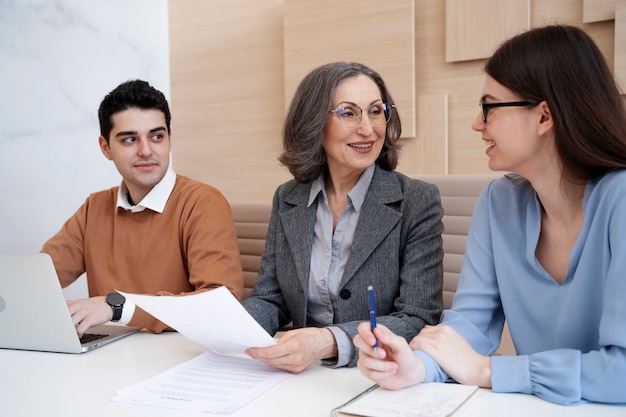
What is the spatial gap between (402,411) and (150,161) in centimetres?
148

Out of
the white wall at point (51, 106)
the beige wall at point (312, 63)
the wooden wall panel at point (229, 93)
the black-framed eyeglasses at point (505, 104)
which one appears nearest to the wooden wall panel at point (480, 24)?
the beige wall at point (312, 63)

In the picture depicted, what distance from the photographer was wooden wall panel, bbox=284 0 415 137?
3.26m

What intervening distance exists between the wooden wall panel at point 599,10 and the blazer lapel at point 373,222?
1.46 metres

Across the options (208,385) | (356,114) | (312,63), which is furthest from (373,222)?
(312,63)

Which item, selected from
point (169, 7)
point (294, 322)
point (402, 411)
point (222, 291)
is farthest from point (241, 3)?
point (402, 411)

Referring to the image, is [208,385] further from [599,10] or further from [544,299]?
[599,10]

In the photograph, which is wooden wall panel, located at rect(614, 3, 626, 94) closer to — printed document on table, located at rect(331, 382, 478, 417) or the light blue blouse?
the light blue blouse

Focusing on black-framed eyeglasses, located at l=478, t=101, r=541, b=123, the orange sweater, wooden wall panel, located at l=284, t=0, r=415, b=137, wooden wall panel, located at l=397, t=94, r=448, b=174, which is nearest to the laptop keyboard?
the orange sweater

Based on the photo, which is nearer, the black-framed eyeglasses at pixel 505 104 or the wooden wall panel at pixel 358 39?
the black-framed eyeglasses at pixel 505 104

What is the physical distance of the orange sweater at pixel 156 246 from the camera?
2.03 meters

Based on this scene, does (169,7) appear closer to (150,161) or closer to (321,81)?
(150,161)

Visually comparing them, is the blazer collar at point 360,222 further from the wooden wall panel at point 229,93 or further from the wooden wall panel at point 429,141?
the wooden wall panel at point 229,93

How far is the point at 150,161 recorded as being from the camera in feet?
7.41

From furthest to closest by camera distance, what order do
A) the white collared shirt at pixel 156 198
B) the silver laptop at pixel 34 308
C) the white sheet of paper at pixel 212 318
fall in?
the white collared shirt at pixel 156 198 < the silver laptop at pixel 34 308 < the white sheet of paper at pixel 212 318
